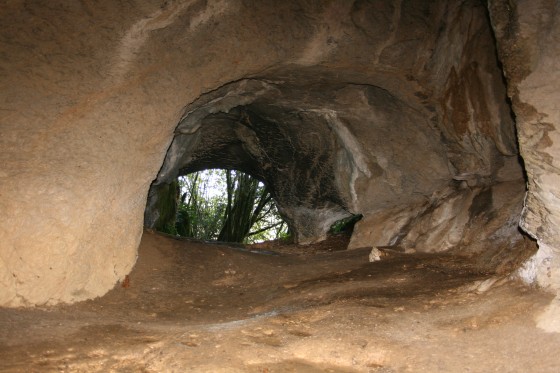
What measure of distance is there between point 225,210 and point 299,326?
10050 mm

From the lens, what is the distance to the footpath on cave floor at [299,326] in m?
2.59

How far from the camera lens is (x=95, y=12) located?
355 centimetres

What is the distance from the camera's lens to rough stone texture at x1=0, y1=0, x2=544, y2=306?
11.7 feet

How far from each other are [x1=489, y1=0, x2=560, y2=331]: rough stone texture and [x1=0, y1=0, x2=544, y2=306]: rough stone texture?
0.04 meters

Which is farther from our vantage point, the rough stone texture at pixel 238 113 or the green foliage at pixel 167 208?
the green foliage at pixel 167 208

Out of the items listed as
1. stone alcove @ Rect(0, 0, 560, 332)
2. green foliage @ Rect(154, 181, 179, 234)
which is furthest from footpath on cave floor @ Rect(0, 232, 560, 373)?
green foliage @ Rect(154, 181, 179, 234)

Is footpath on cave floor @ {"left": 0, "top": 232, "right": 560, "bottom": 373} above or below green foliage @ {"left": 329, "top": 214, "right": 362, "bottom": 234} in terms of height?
below

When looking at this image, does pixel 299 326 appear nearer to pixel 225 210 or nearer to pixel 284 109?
pixel 284 109

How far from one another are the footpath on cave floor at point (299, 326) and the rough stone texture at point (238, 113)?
0.44 meters

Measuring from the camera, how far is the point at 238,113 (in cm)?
689

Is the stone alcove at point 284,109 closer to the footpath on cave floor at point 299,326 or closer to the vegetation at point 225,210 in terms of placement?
the footpath on cave floor at point 299,326

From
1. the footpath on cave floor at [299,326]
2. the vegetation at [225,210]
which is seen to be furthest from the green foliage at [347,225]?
the footpath on cave floor at [299,326]

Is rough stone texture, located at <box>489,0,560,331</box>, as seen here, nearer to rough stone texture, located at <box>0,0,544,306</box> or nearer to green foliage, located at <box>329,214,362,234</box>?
rough stone texture, located at <box>0,0,544,306</box>

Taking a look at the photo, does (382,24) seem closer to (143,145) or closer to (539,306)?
(143,145)
